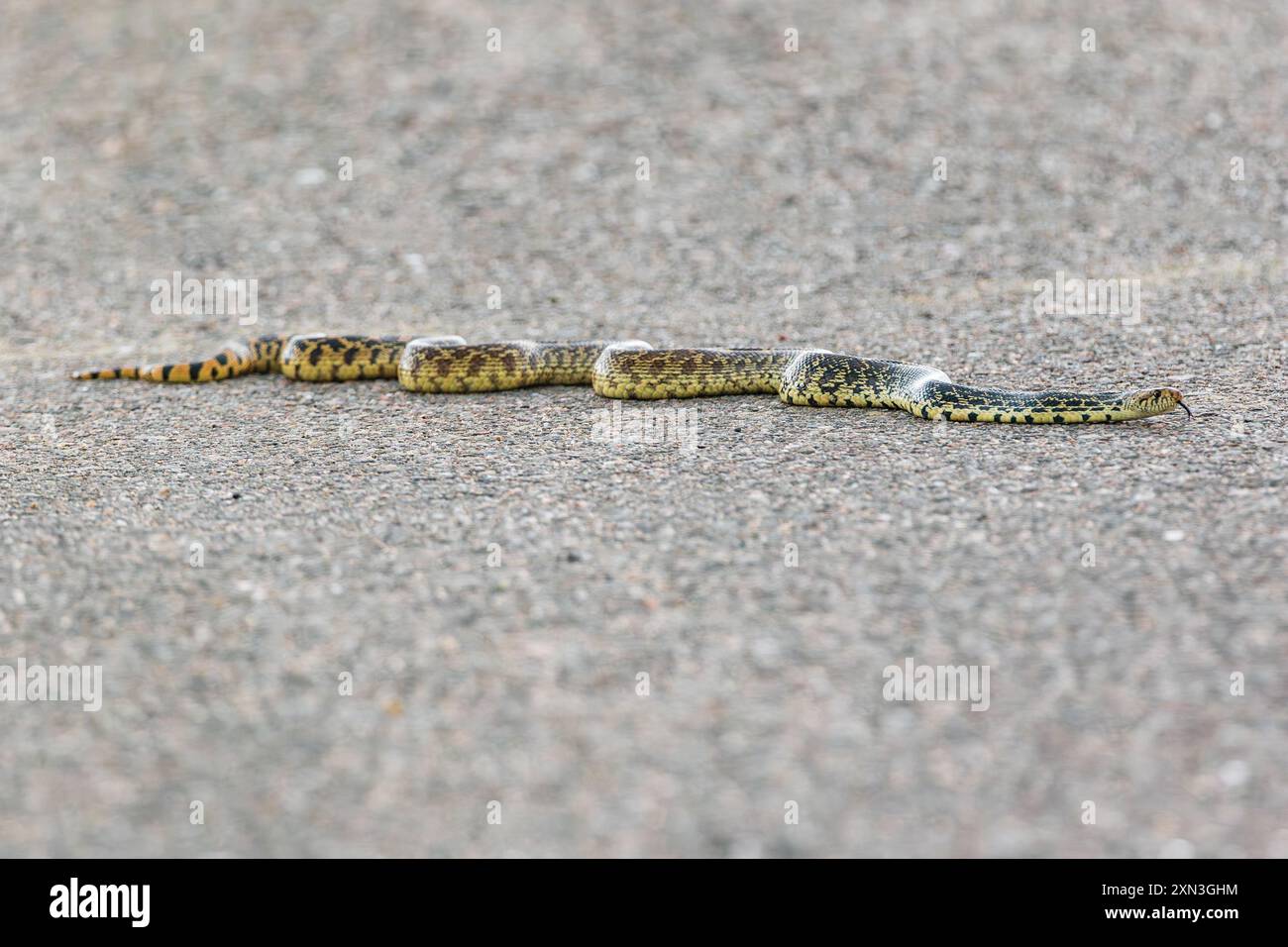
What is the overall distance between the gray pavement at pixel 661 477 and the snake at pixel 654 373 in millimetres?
214

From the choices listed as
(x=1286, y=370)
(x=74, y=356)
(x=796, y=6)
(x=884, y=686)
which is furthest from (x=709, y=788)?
(x=796, y=6)

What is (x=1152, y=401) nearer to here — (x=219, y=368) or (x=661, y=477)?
(x=661, y=477)

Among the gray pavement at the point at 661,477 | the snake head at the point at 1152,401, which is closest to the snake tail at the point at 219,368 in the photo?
the gray pavement at the point at 661,477

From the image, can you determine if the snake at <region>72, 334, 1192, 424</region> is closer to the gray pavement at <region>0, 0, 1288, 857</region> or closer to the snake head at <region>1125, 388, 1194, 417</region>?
the snake head at <region>1125, 388, 1194, 417</region>

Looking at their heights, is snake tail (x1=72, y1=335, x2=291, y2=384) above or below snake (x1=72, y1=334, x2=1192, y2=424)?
above

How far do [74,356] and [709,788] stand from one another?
32.0 ft

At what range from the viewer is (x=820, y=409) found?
388 inches

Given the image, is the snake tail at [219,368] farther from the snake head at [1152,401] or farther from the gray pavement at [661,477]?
the snake head at [1152,401]

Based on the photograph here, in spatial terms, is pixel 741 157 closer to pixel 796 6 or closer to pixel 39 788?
pixel 796 6

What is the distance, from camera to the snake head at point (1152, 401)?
348 inches

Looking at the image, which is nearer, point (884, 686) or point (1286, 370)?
point (884, 686)

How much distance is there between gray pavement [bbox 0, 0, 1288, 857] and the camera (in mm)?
5352

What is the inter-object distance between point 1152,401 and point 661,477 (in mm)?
3208

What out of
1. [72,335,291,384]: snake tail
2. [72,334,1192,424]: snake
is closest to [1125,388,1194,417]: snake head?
[72,334,1192,424]: snake
